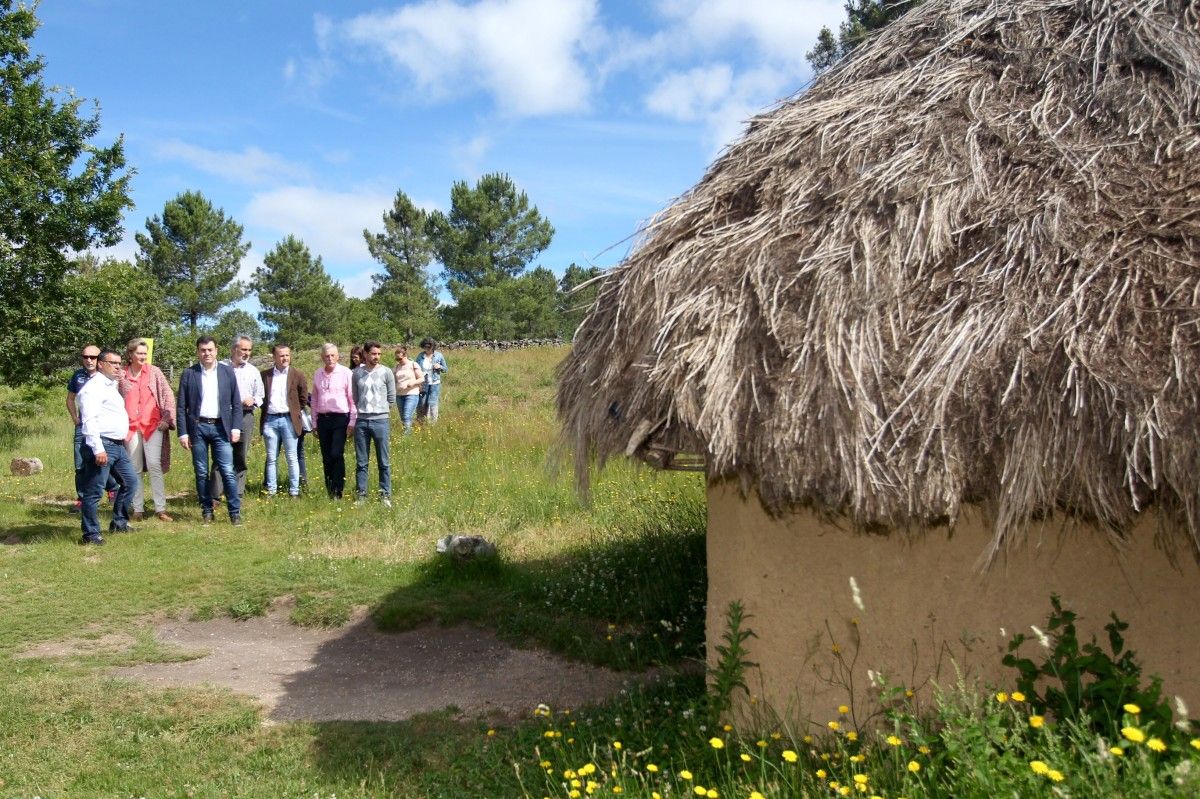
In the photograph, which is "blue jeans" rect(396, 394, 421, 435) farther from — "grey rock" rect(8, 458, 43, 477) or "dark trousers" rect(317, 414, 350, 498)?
"grey rock" rect(8, 458, 43, 477)

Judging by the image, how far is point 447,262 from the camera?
39.0 metres

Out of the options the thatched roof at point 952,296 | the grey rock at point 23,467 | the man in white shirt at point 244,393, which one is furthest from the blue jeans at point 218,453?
the thatched roof at point 952,296

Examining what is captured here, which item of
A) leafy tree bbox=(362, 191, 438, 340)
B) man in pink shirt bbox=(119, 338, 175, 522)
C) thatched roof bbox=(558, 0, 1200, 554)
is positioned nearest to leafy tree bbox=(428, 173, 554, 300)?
leafy tree bbox=(362, 191, 438, 340)

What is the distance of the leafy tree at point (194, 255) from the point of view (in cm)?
3478

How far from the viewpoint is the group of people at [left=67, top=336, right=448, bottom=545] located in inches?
343

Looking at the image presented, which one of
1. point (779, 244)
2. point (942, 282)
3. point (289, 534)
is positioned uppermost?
point (779, 244)

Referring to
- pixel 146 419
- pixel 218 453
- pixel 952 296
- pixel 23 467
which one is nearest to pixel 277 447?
pixel 218 453

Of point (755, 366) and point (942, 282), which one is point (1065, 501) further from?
point (755, 366)

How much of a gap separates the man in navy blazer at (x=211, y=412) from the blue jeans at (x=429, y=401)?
5126mm

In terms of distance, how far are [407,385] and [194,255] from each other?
26.6m

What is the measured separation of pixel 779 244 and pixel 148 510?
28.1 feet

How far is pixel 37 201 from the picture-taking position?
14.0m

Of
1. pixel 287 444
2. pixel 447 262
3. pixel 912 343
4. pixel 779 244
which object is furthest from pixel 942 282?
pixel 447 262

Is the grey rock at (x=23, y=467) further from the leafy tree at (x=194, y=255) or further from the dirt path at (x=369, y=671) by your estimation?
the leafy tree at (x=194, y=255)
